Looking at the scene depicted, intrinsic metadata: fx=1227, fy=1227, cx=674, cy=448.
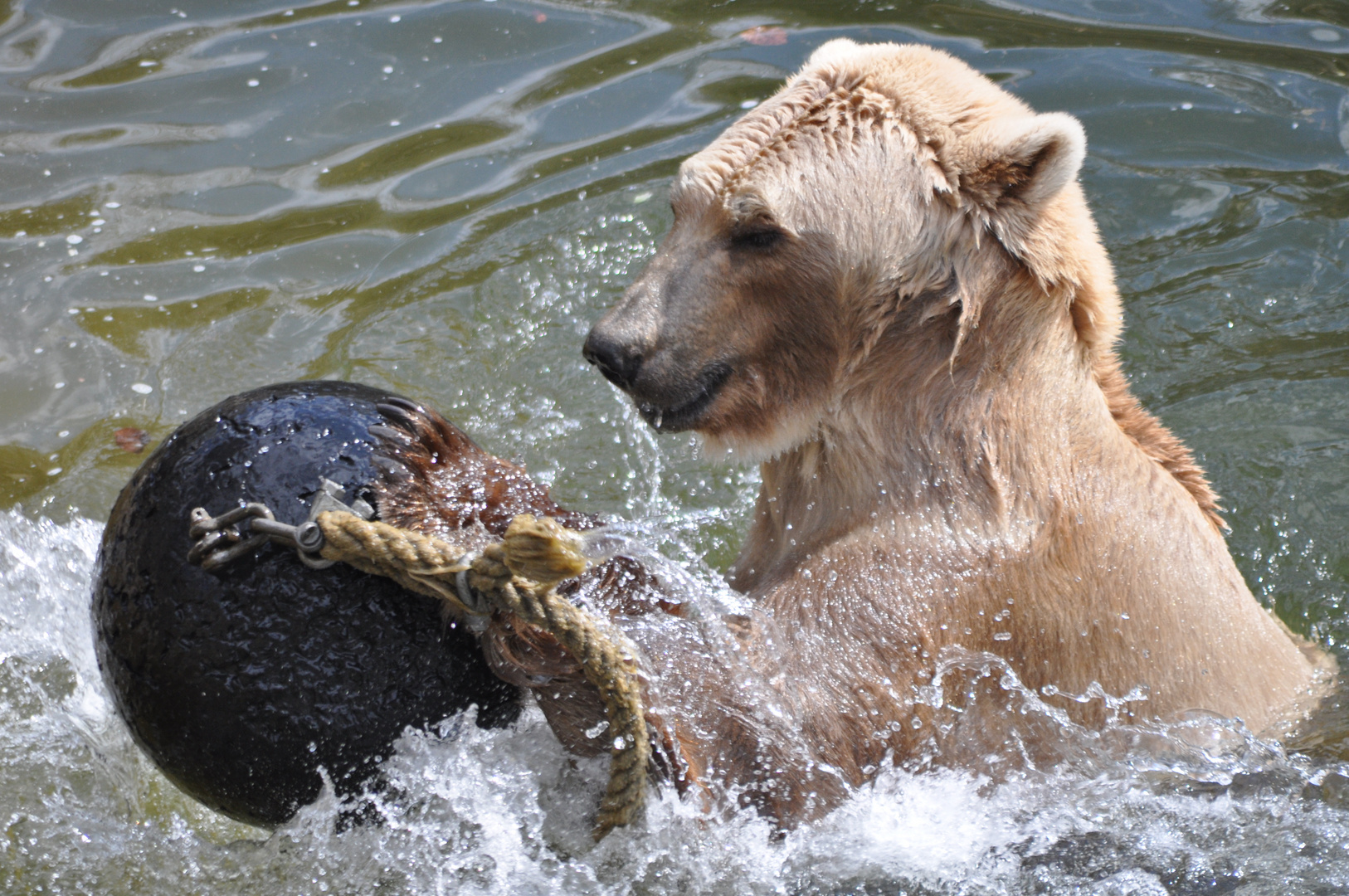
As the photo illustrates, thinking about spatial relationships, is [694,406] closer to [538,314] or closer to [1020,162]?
[1020,162]

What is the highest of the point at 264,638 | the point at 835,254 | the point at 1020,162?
the point at 1020,162

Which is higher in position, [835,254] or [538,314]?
[835,254]

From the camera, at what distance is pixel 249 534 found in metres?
2.54

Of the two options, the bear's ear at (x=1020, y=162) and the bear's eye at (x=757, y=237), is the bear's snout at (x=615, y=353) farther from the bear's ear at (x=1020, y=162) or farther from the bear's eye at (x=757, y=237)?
the bear's ear at (x=1020, y=162)

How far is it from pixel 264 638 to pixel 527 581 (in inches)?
22.2

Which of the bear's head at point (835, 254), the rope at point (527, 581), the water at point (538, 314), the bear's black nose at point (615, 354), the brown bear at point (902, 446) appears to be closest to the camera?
the rope at point (527, 581)

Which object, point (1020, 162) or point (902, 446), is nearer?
point (1020, 162)

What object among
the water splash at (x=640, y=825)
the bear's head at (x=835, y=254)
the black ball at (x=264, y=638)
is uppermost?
the bear's head at (x=835, y=254)

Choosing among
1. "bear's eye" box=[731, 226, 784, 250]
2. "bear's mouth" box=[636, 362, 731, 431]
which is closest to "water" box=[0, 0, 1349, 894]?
"bear's mouth" box=[636, 362, 731, 431]

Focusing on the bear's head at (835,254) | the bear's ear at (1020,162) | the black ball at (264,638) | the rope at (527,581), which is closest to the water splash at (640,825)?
the black ball at (264,638)

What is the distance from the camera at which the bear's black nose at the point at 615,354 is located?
348cm

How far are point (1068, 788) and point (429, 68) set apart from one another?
5.95 m

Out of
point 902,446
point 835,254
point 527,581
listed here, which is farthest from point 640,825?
point 835,254

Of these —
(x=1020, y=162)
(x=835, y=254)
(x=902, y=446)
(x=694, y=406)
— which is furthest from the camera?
(x=694, y=406)
